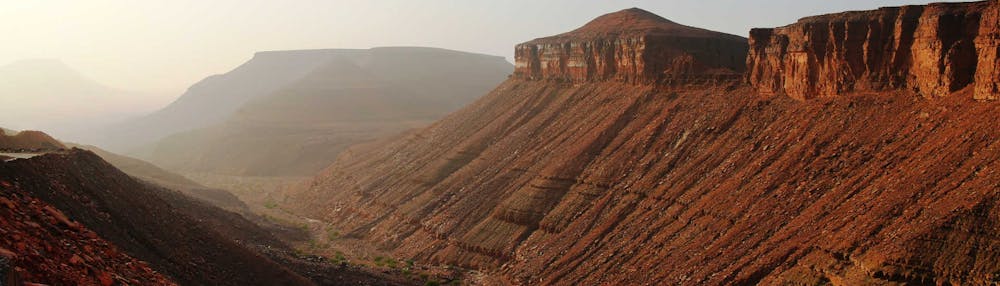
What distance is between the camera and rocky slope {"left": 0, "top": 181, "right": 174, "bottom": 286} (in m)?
14.1

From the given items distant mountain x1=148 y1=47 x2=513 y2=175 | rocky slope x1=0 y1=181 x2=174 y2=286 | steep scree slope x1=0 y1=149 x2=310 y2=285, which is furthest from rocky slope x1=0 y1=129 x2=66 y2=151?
distant mountain x1=148 y1=47 x2=513 y2=175

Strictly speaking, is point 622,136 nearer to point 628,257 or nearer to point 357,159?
point 628,257

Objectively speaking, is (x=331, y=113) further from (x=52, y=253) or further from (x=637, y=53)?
(x=52, y=253)

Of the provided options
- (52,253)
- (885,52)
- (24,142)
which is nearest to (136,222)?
(24,142)

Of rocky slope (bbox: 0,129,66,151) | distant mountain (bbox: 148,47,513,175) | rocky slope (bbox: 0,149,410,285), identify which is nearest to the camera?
rocky slope (bbox: 0,149,410,285)

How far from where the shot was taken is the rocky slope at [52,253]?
14102mm

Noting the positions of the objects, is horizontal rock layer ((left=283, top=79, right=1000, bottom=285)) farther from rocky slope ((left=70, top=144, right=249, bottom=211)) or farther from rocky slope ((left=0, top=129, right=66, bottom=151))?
rocky slope ((left=0, top=129, right=66, bottom=151))

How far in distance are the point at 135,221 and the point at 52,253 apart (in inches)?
373

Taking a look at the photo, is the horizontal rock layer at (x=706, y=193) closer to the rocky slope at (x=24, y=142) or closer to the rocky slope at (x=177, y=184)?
the rocky slope at (x=177, y=184)

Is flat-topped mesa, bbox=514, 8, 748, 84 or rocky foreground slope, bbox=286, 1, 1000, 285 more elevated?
flat-topped mesa, bbox=514, 8, 748, 84

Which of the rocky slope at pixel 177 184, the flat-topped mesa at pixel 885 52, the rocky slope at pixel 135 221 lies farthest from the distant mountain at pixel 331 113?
the flat-topped mesa at pixel 885 52

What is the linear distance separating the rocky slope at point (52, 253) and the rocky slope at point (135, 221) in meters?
1.77

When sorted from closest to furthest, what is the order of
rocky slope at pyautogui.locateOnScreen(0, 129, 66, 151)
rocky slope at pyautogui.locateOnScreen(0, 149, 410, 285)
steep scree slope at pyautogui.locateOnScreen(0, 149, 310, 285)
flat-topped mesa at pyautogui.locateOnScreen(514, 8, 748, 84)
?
rocky slope at pyautogui.locateOnScreen(0, 149, 410, 285) → steep scree slope at pyautogui.locateOnScreen(0, 149, 310, 285) → rocky slope at pyautogui.locateOnScreen(0, 129, 66, 151) → flat-topped mesa at pyautogui.locateOnScreen(514, 8, 748, 84)

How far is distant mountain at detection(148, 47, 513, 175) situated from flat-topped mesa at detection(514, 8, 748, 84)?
170 feet
